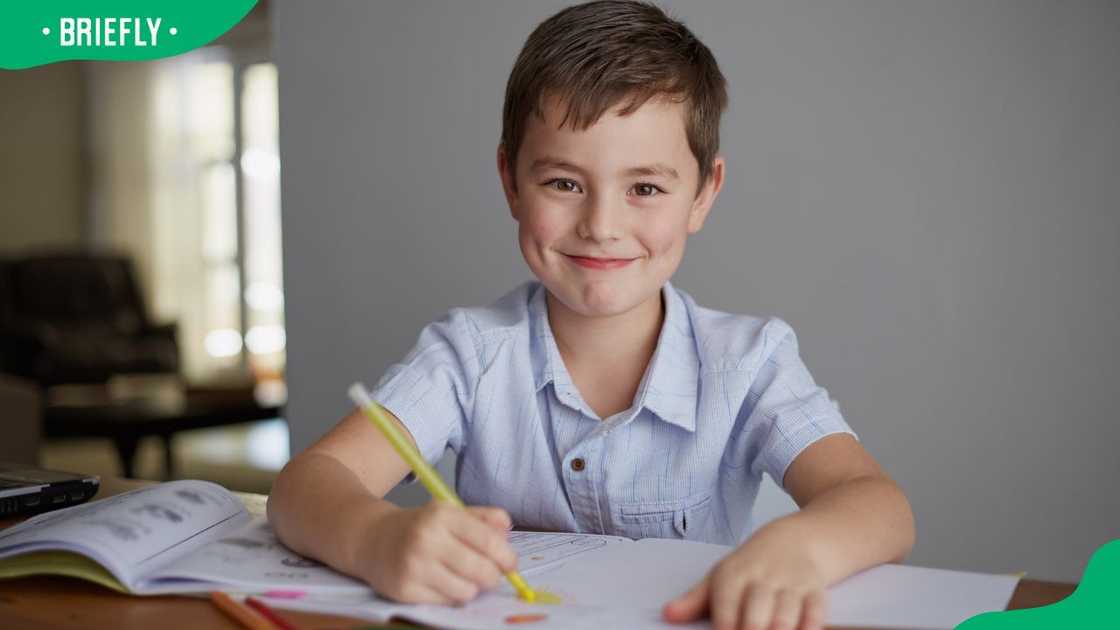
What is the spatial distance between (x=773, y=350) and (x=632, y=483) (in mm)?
192

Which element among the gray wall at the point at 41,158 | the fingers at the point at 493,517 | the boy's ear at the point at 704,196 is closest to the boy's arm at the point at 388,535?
the fingers at the point at 493,517

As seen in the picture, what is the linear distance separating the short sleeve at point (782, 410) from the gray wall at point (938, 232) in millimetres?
385

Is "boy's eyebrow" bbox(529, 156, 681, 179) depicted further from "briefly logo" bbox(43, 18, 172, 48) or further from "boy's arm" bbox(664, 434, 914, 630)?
"briefly logo" bbox(43, 18, 172, 48)

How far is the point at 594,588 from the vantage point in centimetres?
69

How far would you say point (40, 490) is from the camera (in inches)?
39.6

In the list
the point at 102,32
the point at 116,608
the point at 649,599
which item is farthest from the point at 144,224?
the point at 649,599

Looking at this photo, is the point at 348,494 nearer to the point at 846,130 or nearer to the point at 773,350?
the point at 773,350

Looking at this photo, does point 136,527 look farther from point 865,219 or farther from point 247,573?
point 865,219

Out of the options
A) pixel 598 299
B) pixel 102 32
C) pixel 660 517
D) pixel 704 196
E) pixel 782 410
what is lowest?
pixel 660 517

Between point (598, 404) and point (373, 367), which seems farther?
point (373, 367)

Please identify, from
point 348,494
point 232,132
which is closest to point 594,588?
point 348,494

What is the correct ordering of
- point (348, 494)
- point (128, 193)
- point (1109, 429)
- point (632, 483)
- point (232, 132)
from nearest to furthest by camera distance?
1. point (348, 494)
2. point (632, 483)
3. point (1109, 429)
4. point (232, 132)
5. point (128, 193)

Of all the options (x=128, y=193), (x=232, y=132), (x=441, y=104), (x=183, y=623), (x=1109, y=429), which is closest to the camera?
(x=183, y=623)

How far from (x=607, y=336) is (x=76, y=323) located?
6.32 m
